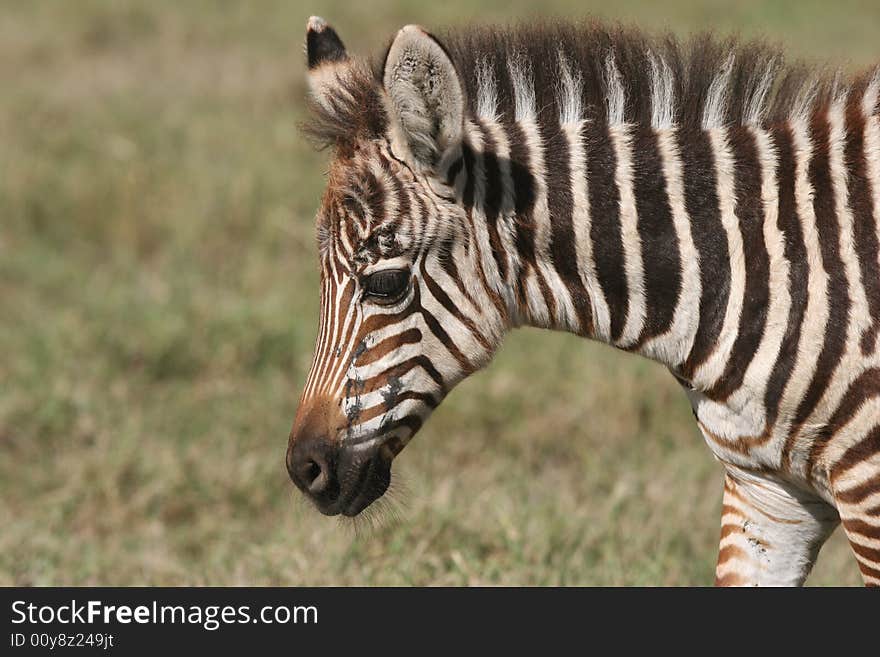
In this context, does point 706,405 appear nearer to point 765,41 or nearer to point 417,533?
point 765,41

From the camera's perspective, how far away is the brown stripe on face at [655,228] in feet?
11.0

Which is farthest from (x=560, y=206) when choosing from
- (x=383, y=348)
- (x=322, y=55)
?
(x=322, y=55)

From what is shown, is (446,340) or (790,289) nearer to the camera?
(790,289)

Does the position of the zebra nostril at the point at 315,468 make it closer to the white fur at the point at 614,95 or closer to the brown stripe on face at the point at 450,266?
the brown stripe on face at the point at 450,266

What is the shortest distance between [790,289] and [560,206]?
2.28 ft

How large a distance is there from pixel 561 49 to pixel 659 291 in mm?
796

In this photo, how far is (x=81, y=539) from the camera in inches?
234

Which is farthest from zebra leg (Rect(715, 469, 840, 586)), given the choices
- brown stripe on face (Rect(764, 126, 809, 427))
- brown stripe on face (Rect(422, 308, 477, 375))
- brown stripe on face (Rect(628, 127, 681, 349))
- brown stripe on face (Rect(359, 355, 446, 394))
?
brown stripe on face (Rect(359, 355, 446, 394))

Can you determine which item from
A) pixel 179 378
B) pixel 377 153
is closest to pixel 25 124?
pixel 179 378

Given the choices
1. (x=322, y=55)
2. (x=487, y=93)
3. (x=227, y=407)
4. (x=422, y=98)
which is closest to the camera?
(x=422, y=98)

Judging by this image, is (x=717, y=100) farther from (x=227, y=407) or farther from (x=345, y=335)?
(x=227, y=407)

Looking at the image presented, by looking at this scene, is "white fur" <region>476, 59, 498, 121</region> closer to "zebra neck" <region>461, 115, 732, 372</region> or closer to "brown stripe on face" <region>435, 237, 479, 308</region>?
"zebra neck" <region>461, 115, 732, 372</region>

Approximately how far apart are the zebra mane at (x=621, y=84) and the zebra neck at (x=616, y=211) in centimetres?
7

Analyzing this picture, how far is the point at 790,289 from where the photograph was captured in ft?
10.6
